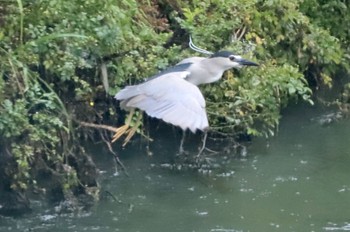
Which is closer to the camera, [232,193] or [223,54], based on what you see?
[223,54]

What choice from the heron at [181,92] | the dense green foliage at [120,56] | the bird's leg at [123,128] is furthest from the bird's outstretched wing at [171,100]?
the dense green foliage at [120,56]

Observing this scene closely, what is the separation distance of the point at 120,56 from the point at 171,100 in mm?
949

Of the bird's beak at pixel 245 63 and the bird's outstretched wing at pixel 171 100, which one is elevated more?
the bird's beak at pixel 245 63

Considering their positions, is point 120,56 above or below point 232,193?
→ above

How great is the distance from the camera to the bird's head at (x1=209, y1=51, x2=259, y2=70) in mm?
6297

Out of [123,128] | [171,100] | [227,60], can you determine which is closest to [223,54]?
[227,60]

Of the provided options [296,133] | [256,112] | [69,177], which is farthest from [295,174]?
[69,177]

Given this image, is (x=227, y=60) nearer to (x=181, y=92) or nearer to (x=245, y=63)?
(x=245, y=63)

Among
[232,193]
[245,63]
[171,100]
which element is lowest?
[232,193]

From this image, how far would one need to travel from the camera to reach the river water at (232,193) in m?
6.11

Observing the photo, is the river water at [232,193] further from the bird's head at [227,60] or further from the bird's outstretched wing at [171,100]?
the bird's head at [227,60]

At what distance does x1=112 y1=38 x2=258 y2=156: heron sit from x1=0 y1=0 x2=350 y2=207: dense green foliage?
0.97ft

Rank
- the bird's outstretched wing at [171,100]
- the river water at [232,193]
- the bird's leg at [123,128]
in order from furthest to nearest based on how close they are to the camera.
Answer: the bird's leg at [123,128]
the river water at [232,193]
the bird's outstretched wing at [171,100]

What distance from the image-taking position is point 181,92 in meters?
5.58
